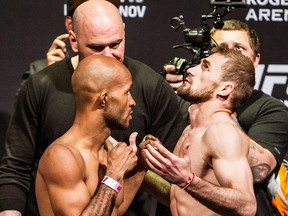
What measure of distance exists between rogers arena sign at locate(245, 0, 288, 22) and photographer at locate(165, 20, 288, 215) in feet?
0.88

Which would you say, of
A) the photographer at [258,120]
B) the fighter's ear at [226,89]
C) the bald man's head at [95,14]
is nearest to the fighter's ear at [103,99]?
the bald man's head at [95,14]

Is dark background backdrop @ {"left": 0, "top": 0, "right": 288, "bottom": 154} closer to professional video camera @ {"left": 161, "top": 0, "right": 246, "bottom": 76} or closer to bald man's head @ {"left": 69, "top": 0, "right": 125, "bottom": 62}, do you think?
professional video camera @ {"left": 161, "top": 0, "right": 246, "bottom": 76}

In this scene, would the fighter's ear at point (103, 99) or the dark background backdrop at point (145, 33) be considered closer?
the fighter's ear at point (103, 99)

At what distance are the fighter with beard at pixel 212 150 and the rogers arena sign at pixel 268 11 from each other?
972mm

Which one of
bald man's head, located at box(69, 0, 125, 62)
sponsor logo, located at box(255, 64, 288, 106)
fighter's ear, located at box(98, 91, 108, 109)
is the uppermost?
bald man's head, located at box(69, 0, 125, 62)

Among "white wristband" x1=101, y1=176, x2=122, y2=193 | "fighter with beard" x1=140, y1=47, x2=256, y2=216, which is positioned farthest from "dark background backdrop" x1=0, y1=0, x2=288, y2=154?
"white wristband" x1=101, y1=176, x2=122, y2=193

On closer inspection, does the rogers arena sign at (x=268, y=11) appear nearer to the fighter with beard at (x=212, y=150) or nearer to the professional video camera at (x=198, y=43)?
the professional video camera at (x=198, y=43)

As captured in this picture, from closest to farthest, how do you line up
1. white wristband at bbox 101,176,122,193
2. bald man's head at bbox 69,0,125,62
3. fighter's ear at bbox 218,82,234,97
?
white wristband at bbox 101,176,122,193 < bald man's head at bbox 69,0,125,62 < fighter's ear at bbox 218,82,234,97

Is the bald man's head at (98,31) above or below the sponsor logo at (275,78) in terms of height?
above

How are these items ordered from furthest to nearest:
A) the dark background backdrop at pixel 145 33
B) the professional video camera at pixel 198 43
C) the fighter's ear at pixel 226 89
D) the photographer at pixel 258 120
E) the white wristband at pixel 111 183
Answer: the dark background backdrop at pixel 145 33 < the professional video camera at pixel 198 43 < the photographer at pixel 258 120 < the fighter's ear at pixel 226 89 < the white wristband at pixel 111 183

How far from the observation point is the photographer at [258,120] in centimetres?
385

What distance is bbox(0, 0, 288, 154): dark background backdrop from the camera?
4547 mm

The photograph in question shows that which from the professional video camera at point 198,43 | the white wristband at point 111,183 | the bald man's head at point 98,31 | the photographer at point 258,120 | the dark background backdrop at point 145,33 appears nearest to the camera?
the white wristband at point 111,183

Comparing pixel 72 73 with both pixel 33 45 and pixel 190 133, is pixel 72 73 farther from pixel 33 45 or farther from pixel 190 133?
pixel 33 45
